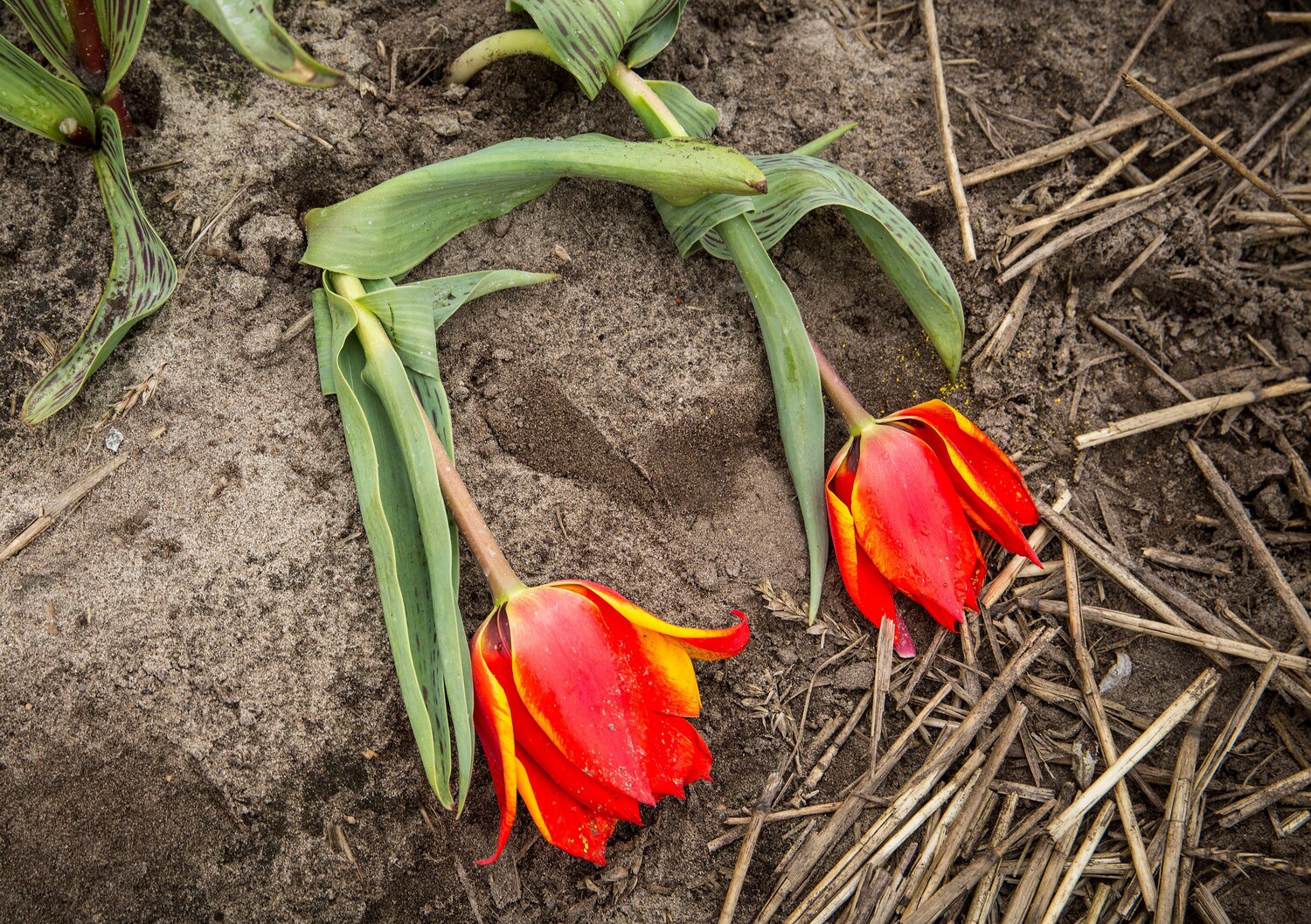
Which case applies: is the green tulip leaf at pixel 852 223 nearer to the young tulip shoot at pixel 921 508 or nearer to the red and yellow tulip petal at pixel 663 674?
the young tulip shoot at pixel 921 508

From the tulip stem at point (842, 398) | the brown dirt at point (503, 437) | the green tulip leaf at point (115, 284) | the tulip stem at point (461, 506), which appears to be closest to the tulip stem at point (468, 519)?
the tulip stem at point (461, 506)

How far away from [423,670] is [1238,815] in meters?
1.07

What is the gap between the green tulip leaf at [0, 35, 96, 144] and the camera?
1.03 metres

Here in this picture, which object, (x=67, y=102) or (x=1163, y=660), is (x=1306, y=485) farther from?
(x=67, y=102)

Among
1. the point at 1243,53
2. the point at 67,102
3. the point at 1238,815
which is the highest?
the point at 67,102

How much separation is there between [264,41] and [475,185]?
0.41m

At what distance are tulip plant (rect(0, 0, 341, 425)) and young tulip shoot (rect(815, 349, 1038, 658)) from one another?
34.8 inches

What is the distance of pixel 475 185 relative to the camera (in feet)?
3.67

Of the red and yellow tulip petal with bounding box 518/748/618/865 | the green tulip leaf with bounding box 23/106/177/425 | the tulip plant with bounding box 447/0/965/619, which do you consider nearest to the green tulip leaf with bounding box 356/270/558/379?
the green tulip leaf with bounding box 23/106/177/425

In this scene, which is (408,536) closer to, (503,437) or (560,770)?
(503,437)

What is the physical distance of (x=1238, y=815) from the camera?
1.17 m

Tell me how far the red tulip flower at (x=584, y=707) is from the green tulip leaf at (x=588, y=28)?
675mm

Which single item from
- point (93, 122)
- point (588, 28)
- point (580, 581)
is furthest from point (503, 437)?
point (93, 122)

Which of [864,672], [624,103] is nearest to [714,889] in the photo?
[864,672]
